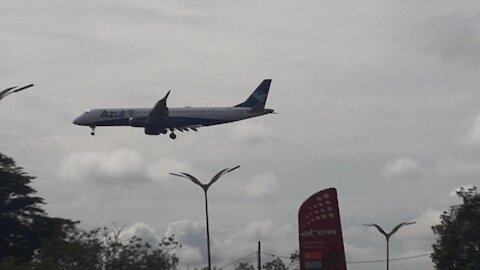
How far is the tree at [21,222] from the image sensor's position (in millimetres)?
72250

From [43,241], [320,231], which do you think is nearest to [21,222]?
[43,241]

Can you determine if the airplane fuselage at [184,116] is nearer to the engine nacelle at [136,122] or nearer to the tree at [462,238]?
the engine nacelle at [136,122]

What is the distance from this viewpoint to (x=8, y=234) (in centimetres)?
7238

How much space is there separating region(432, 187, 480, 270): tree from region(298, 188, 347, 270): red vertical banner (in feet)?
211

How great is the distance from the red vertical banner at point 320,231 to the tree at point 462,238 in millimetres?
64343

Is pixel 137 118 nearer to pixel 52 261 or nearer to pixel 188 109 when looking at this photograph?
pixel 188 109

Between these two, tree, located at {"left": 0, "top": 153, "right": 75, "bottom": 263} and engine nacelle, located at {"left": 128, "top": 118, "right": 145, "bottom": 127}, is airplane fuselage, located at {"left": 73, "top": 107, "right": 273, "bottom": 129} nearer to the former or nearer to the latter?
engine nacelle, located at {"left": 128, "top": 118, "right": 145, "bottom": 127}

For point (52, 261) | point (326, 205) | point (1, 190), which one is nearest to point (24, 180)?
point (1, 190)

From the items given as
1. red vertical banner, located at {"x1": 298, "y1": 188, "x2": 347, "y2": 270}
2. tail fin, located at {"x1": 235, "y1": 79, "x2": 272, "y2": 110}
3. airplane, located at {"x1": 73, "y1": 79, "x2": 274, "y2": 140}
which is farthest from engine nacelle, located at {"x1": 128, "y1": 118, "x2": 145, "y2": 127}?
red vertical banner, located at {"x1": 298, "y1": 188, "x2": 347, "y2": 270}

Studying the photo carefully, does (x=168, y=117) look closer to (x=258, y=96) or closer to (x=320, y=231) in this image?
(x=258, y=96)

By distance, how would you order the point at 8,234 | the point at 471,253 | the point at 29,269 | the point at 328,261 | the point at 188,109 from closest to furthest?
the point at 328,261
the point at 29,269
the point at 8,234
the point at 471,253
the point at 188,109

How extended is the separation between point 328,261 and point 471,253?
67.8 meters

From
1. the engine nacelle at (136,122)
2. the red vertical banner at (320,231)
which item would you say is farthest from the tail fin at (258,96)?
the red vertical banner at (320,231)

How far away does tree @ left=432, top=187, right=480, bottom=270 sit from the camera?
296 ft
